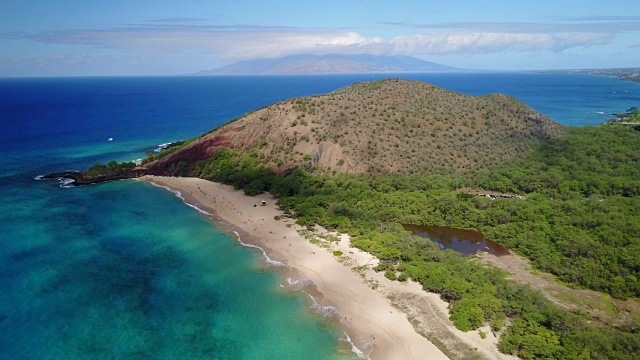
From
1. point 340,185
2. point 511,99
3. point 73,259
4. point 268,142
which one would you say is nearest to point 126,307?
point 73,259

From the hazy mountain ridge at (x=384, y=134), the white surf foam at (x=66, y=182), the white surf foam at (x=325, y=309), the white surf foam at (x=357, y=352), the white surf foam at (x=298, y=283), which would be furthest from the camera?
the white surf foam at (x=66, y=182)

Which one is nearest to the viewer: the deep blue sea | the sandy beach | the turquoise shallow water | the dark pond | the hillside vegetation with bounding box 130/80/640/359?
the sandy beach

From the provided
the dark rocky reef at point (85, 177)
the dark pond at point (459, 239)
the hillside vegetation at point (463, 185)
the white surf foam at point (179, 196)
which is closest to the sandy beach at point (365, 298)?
the hillside vegetation at point (463, 185)

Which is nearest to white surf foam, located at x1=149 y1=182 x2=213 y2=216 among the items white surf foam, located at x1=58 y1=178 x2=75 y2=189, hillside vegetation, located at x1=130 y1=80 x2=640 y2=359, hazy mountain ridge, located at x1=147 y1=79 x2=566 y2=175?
hillside vegetation, located at x1=130 y1=80 x2=640 y2=359

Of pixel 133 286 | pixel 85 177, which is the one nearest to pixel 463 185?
pixel 133 286

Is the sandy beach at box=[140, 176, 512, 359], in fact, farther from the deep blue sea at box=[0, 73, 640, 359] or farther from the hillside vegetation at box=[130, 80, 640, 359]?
the deep blue sea at box=[0, 73, 640, 359]

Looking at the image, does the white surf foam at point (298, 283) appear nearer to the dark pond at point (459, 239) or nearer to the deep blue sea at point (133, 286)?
the deep blue sea at point (133, 286)

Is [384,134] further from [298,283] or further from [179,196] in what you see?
[298,283]

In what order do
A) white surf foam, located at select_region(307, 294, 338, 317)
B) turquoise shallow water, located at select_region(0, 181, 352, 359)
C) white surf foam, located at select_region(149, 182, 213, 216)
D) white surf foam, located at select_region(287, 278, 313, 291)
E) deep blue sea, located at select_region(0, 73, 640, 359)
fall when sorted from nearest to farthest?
turquoise shallow water, located at select_region(0, 181, 352, 359), deep blue sea, located at select_region(0, 73, 640, 359), white surf foam, located at select_region(307, 294, 338, 317), white surf foam, located at select_region(287, 278, 313, 291), white surf foam, located at select_region(149, 182, 213, 216)
